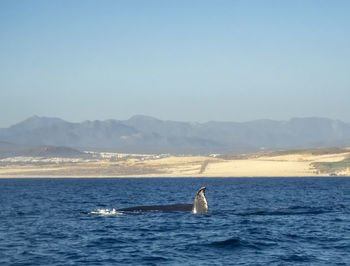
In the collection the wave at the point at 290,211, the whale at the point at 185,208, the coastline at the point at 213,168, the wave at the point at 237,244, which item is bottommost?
the wave at the point at 237,244

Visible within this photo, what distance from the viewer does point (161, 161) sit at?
19388 cm

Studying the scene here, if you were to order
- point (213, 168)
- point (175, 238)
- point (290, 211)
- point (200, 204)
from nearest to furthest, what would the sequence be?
point (175, 238)
point (200, 204)
point (290, 211)
point (213, 168)

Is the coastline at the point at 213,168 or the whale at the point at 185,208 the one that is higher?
the coastline at the point at 213,168

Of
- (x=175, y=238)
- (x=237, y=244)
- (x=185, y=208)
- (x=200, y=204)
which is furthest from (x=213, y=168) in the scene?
(x=237, y=244)

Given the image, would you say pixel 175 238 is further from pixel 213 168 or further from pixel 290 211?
pixel 213 168

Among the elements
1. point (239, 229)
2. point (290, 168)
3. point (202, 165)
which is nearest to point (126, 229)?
point (239, 229)

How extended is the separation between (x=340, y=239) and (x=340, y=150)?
154025 millimetres

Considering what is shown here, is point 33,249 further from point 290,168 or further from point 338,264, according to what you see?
point 290,168

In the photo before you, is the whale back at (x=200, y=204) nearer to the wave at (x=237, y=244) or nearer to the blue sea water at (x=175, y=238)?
the blue sea water at (x=175, y=238)

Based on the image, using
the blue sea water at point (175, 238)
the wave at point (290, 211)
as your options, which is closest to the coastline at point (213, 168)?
the wave at point (290, 211)

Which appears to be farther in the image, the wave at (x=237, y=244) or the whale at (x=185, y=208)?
the whale at (x=185, y=208)

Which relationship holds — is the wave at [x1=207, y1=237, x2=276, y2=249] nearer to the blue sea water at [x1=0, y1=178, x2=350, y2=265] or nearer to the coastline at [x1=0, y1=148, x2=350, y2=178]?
the blue sea water at [x1=0, y1=178, x2=350, y2=265]

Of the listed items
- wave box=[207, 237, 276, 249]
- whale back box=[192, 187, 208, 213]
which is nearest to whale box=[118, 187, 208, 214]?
whale back box=[192, 187, 208, 213]

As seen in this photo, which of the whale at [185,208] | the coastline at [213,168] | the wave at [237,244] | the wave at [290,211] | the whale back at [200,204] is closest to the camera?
the wave at [237,244]
